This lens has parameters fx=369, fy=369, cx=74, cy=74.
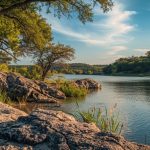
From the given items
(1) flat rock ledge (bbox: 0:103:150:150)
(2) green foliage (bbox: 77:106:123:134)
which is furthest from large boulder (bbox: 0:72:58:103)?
(1) flat rock ledge (bbox: 0:103:150:150)

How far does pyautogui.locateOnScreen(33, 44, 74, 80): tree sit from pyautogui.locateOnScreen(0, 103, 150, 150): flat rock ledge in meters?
54.0

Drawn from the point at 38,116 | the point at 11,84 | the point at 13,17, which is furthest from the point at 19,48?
the point at 38,116

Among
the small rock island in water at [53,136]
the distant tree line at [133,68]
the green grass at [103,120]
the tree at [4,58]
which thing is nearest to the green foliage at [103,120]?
the green grass at [103,120]

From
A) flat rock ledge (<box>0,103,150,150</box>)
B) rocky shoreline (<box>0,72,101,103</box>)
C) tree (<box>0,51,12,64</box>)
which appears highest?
tree (<box>0,51,12,64</box>)

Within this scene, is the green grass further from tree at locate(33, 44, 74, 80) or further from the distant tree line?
the distant tree line

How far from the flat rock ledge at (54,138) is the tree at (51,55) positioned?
2127 inches

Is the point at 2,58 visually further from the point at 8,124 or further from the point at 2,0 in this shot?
the point at 8,124

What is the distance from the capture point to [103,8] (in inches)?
1060

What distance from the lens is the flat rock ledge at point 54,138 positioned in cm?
565

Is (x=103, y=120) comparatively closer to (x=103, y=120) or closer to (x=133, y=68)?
(x=103, y=120)

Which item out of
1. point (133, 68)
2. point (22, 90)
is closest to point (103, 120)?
point (22, 90)

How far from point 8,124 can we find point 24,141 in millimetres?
623

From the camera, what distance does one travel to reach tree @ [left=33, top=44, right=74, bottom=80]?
60344 mm

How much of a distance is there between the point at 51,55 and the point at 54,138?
182 ft
